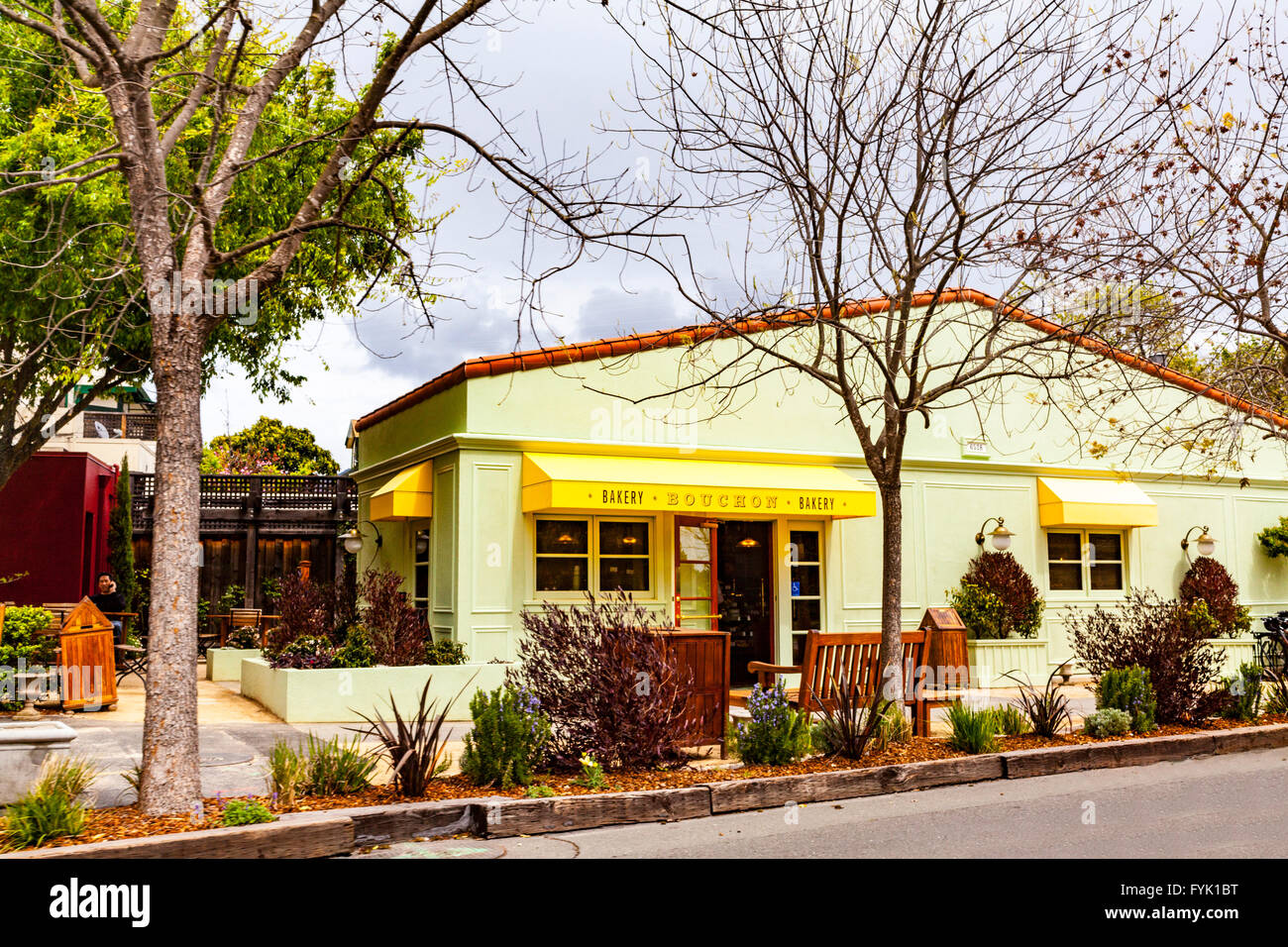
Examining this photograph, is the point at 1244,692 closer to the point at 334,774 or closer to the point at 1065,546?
the point at 1065,546

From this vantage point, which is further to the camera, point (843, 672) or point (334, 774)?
point (843, 672)

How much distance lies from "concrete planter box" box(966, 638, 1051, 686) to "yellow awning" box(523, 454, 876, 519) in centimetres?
257

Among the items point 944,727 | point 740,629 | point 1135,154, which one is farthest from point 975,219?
point 740,629

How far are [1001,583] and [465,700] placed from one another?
8.12 metres

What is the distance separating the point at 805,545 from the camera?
14.9 metres

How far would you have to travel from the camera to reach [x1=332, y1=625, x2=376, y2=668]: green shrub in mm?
11677

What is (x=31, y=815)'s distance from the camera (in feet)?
19.0

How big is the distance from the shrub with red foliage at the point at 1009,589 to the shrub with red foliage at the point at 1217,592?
9.84 ft

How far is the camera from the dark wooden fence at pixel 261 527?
22641 millimetres

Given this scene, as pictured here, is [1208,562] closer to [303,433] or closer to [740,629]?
[740,629]

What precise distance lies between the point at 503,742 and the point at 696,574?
686 cm

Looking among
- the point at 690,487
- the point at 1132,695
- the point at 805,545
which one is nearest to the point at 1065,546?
the point at 805,545

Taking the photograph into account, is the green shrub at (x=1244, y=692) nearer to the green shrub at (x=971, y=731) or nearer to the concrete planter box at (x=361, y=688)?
the green shrub at (x=971, y=731)

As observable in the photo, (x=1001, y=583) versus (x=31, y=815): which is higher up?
(x=1001, y=583)
